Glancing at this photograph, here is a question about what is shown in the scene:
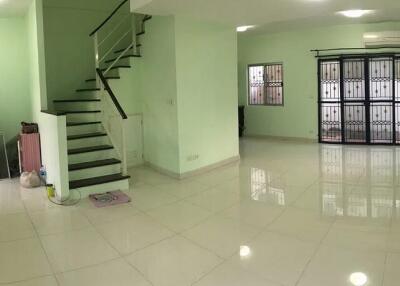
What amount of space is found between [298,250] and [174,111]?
324cm

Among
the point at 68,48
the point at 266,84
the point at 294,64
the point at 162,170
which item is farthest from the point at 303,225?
the point at 266,84

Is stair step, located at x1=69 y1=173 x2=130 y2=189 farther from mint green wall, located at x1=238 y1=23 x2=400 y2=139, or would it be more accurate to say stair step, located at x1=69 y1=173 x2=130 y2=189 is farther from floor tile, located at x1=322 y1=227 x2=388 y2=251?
mint green wall, located at x1=238 y1=23 x2=400 y2=139

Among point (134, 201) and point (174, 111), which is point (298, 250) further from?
point (174, 111)

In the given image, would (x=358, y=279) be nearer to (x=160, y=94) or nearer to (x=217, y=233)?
(x=217, y=233)

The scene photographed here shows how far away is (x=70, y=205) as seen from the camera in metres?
4.71

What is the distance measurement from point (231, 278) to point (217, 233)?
89cm

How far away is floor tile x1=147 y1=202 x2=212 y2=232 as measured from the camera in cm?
396

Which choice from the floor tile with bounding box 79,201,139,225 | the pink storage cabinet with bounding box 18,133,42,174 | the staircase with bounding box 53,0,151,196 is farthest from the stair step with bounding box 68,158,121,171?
the pink storage cabinet with bounding box 18,133,42,174

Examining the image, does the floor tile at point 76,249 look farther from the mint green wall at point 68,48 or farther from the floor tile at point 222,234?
the mint green wall at point 68,48

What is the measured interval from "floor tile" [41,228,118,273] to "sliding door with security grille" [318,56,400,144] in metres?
6.80

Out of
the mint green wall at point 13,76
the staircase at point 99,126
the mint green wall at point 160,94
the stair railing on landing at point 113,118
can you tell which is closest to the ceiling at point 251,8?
the mint green wall at point 160,94

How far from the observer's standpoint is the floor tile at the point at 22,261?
9.68 ft

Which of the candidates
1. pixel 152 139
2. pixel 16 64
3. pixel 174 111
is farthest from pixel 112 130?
pixel 16 64

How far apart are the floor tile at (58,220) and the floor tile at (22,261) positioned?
290 millimetres
